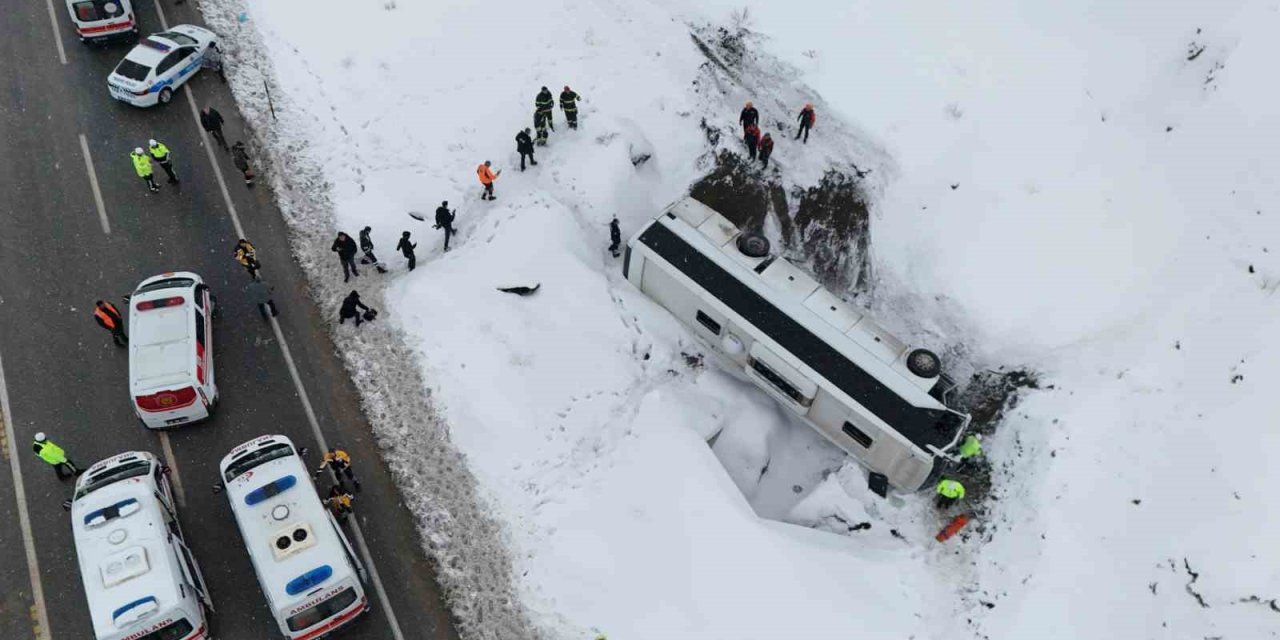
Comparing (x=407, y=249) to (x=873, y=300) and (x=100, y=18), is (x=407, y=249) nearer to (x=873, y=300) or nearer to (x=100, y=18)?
(x=873, y=300)

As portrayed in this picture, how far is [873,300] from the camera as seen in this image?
21047 mm

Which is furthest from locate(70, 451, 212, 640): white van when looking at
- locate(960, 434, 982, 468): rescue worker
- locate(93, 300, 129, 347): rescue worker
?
locate(960, 434, 982, 468): rescue worker

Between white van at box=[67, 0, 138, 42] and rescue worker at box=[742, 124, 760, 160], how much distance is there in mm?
18499

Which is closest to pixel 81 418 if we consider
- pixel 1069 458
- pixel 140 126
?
pixel 140 126

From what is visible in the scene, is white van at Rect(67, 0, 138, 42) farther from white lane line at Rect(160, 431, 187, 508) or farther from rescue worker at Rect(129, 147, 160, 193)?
white lane line at Rect(160, 431, 187, 508)

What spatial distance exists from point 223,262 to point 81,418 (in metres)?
4.77

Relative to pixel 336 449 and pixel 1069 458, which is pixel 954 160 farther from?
pixel 336 449

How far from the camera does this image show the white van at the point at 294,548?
14.1 meters

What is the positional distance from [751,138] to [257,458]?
14354 mm

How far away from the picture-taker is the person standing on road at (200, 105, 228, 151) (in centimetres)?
2152

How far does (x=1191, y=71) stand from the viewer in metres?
19.8

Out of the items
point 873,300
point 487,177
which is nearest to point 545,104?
point 487,177

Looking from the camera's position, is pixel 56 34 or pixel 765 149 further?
pixel 56 34

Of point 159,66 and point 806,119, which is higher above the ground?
point 806,119
